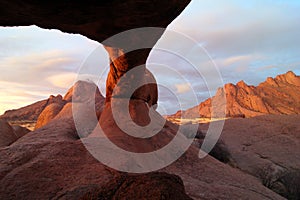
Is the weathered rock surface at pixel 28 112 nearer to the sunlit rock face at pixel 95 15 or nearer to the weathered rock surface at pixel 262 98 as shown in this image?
the sunlit rock face at pixel 95 15

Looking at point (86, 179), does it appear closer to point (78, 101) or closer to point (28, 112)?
point (78, 101)

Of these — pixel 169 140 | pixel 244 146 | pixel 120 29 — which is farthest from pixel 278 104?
A: pixel 120 29

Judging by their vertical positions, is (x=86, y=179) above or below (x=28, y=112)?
above

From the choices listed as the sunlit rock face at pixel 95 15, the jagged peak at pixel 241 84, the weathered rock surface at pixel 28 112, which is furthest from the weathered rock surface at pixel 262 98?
the sunlit rock face at pixel 95 15

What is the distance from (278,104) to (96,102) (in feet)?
136

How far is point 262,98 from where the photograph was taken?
46031 millimetres

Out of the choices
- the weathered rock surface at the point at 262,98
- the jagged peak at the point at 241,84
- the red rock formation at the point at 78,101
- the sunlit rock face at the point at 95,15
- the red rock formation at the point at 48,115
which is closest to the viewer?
the sunlit rock face at the point at 95,15

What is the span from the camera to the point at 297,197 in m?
7.05

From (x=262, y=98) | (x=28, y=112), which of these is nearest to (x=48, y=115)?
(x=28, y=112)

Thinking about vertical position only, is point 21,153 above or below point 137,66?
below

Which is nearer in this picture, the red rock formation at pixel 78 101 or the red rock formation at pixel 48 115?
the red rock formation at pixel 78 101

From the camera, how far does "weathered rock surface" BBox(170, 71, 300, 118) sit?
41.8 meters

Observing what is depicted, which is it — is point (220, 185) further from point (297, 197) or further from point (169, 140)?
point (297, 197)

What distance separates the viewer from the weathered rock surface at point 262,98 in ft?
137
